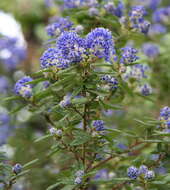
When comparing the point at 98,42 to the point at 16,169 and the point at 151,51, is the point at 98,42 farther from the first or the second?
the point at 151,51

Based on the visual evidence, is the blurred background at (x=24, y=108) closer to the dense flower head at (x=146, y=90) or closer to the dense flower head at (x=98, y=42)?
the dense flower head at (x=146, y=90)

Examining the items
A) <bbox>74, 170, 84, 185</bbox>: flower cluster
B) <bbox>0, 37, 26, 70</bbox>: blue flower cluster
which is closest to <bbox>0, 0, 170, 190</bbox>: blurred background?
<bbox>0, 37, 26, 70</bbox>: blue flower cluster

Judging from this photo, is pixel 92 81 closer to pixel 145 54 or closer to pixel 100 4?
pixel 100 4

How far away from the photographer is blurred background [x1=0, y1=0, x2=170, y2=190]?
262cm

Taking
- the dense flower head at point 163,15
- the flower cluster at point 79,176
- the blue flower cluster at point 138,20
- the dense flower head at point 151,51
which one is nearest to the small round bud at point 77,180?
the flower cluster at point 79,176

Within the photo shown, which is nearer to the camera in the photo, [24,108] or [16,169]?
[16,169]

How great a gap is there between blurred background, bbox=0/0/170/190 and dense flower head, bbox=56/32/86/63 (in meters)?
0.59

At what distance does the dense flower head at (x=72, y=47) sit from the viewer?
1541 mm

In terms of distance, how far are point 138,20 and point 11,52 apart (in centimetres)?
240

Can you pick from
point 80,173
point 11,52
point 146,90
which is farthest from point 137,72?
point 11,52

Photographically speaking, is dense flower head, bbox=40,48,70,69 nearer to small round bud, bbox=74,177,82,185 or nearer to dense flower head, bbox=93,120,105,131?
dense flower head, bbox=93,120,105,131

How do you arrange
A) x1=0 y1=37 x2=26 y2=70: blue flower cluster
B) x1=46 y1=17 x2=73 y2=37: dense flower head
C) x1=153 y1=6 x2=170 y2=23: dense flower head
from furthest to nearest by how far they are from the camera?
x1=0 y1=37 x2=26 y2=70: blue flower cluster → x1=153 y1=6 x2=170 y2=23: dense flower head → x1=46 y1=17 x2=73 y2=37: dense flower head

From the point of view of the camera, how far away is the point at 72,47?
5.06ft

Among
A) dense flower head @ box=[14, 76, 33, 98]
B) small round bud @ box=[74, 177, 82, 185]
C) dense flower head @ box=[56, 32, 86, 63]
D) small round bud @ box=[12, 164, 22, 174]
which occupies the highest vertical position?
dense flower head @ box=[56, 32, 86, 63]
